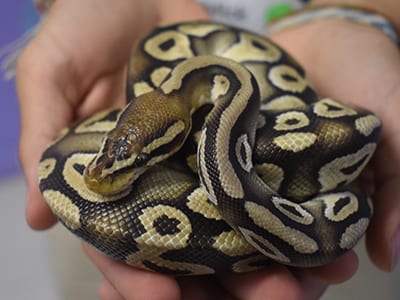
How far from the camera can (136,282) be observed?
1620mm

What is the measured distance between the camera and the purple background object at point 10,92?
10.7ft

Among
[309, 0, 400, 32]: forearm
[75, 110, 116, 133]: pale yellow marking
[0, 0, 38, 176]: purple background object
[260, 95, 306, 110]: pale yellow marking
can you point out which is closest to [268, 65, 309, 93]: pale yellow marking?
[260, 95, 306, 110]: pale yellow marking

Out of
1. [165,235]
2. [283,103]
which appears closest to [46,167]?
[165,235]

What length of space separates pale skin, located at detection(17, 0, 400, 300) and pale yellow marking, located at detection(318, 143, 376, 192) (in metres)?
0.24

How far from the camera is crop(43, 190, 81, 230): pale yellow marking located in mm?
1576

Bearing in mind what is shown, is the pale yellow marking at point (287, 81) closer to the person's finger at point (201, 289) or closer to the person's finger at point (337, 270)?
the person's finger at point (337, 270)

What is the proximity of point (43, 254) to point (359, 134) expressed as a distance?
1658 mm

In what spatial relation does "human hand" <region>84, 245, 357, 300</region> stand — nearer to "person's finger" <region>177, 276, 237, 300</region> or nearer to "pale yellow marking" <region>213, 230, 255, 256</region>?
"person's finger" <region>177, 276, 237, 300</region>

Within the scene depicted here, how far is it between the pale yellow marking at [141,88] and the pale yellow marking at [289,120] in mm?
441

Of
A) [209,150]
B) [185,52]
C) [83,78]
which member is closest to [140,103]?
[209,150]

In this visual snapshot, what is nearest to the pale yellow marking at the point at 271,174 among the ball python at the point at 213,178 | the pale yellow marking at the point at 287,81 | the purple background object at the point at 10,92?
the ball python at the point at 213,178

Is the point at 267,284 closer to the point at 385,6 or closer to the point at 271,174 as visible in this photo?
the point at 271,174

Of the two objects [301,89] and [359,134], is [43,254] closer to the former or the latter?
[301,89]

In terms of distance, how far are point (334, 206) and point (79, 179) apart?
752 mm
